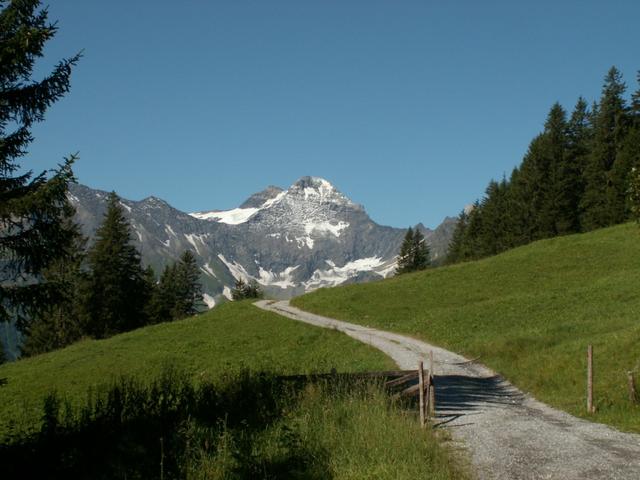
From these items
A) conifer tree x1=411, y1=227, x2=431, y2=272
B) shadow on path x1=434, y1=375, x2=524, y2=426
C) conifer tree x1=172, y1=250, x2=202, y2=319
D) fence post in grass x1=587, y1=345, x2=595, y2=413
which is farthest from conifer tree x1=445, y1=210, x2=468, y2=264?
fence post in grass x1=587, y1=345, x2=595, y2=413

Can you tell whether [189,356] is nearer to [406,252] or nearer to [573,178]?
[573,178]

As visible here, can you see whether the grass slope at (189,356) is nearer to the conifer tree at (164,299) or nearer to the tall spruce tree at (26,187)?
the tall spruce tree at (26,187)

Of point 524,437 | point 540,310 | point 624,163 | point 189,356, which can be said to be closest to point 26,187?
point 524,437

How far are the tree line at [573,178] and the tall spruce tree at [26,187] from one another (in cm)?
6420

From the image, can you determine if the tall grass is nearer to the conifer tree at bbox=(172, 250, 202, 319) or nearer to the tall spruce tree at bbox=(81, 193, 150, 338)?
the tall spruce tree at bbox=(81, 193, 150, 338)

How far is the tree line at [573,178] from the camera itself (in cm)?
7012

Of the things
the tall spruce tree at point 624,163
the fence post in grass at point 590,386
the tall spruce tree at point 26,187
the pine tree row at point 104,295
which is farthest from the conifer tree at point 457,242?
the tall spruce tree at point 26,187

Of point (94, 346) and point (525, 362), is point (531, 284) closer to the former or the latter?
point (525, 362)

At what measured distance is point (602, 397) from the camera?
641 inches

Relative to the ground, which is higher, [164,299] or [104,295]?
[104,295]

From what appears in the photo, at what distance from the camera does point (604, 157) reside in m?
74.2

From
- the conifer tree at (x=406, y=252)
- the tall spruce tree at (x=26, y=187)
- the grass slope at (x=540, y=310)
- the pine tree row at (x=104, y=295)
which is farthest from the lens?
the conifer tree at (x=406, y=252)

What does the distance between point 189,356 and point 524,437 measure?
25844 mm

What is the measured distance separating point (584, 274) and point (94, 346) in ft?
129
